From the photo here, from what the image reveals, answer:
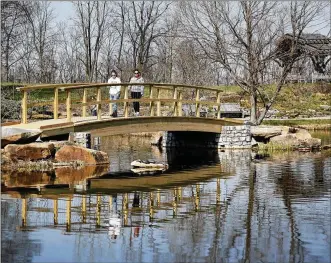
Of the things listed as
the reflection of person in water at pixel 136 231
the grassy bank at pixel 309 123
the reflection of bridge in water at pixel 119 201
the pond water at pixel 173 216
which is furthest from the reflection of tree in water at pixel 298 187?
the grassy bank at pixel 309 123

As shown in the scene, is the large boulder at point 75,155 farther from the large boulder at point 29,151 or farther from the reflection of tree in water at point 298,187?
the reflection of tree in water at point 298,187

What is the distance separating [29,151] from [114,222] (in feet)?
20.8

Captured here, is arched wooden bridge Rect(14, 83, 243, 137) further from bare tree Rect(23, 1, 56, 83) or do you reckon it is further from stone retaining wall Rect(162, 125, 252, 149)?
bare tree Rect(23, 1, 56, 83)

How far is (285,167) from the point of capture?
55.5 ft

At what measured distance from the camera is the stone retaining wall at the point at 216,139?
2267 cm

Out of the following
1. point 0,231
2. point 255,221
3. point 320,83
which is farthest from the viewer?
point 320,83

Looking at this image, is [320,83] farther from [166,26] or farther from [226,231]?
[226,231]

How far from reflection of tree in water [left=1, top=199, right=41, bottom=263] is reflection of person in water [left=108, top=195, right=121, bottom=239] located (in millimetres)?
1106

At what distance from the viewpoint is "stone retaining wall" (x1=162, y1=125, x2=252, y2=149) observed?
22.7 meters

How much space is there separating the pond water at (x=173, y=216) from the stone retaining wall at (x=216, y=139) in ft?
19.8

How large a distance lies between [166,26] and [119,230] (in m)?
36.9

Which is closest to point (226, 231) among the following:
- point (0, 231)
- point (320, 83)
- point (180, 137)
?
point (0, 231)

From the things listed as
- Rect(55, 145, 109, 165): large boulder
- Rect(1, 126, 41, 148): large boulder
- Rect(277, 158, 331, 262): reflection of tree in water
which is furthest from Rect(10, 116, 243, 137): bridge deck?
Rect(277, 158, 331, 262): reflection of tree in water

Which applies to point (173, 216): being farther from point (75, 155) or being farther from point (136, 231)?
point (75, 155)
